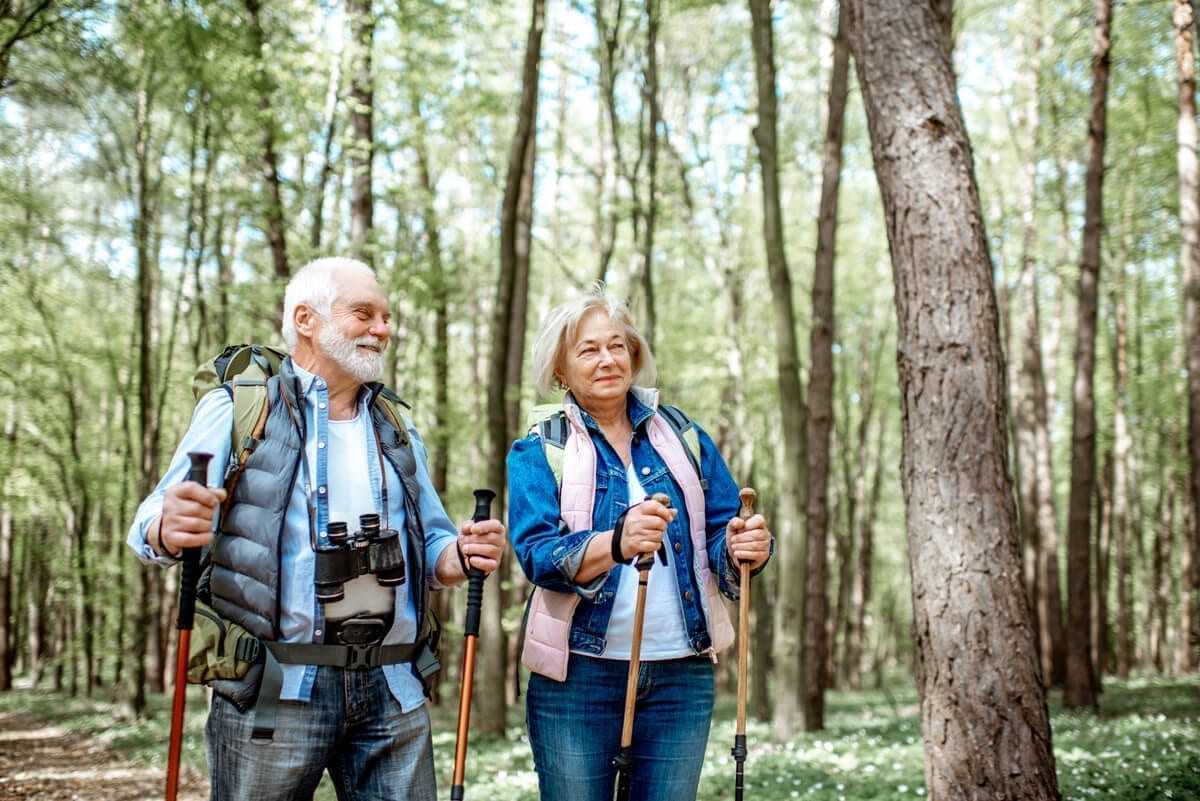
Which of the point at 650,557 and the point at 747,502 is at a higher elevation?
the point at 747,502

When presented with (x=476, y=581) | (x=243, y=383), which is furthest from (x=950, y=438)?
(x=243, y=383)

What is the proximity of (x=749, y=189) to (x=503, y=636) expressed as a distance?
13.3 metres

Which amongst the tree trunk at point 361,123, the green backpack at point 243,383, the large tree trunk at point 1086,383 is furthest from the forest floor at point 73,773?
the large tree trunk at point 1086,383

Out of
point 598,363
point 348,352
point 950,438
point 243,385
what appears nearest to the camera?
point 243,385

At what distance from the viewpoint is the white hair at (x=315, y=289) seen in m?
2.86

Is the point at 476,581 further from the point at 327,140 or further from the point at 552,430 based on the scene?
the point at 327,140

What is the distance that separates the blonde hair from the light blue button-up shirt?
0.59 metres

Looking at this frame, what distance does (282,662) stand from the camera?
2.57m

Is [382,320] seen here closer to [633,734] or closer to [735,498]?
[735,498]

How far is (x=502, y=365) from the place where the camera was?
1117 cm

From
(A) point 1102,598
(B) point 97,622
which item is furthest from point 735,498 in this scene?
(B) point 97,622

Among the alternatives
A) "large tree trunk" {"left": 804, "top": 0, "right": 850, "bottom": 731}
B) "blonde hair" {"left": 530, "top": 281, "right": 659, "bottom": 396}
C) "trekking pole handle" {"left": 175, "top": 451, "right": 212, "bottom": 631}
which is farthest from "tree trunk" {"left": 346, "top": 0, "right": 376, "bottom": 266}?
"trekking pole handle" {"left": 175, "top": 451, "right": 212, "bottom": 631}

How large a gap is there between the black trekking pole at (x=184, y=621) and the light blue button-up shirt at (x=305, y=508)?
6 centimetres

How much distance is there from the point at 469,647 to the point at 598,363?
93 cm
